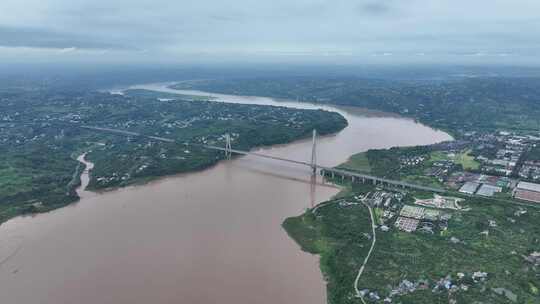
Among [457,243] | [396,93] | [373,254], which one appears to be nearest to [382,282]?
[373,254]

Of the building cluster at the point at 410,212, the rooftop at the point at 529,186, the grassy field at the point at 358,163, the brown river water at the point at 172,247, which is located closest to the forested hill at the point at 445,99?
the grassy field at the point at 358,163

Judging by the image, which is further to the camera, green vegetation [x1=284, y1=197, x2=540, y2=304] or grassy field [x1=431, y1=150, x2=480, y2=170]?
grassy field [x1=431, y1=150, x2=480, y2=170]

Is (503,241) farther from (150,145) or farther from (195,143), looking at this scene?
(150,145)

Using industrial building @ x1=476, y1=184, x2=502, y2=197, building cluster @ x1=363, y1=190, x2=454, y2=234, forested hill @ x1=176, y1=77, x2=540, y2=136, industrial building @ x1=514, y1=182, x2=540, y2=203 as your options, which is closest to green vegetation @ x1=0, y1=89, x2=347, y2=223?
forested hill @ x1=176, y1=77, x2=540, y2=136

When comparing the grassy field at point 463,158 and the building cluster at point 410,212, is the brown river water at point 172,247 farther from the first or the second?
the grassy field at point 463,158

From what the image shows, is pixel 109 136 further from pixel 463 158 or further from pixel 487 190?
pixel 487 190

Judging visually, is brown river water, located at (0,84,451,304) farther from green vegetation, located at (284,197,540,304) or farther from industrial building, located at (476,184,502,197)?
industrial building, located at (476,184,502,197)

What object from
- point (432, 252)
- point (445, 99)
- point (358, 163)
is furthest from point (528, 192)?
point (445, 99)
